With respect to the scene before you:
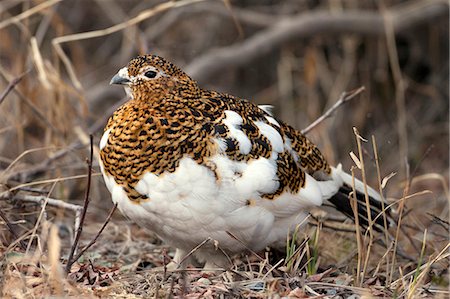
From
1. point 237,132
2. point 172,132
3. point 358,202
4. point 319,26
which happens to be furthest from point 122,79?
point 319,26

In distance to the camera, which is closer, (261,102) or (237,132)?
(237,132)

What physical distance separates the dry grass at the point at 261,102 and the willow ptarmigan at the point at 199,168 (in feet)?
0.52

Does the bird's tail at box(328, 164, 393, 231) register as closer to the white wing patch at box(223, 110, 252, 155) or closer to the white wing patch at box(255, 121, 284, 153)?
the white wing patch at box(255, 121, 284, 153)

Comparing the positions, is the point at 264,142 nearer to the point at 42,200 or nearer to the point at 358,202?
the point at 358,202

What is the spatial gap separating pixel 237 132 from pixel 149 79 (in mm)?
373

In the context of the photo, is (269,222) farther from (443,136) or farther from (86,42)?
(86,42)

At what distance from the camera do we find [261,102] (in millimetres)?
5906

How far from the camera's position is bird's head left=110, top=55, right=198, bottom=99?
282 cm

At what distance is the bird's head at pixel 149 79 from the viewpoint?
282 centimetres

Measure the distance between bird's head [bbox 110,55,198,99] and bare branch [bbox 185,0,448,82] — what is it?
2.16 m

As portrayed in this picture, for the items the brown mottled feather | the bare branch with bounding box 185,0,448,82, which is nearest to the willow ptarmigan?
the brown mottled feather

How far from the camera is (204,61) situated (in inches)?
196

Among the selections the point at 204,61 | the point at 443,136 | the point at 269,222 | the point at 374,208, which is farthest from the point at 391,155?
the point at 269,222

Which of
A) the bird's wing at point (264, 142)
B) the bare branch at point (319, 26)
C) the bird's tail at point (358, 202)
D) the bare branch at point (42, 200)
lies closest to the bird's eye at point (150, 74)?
the bird's wing at point (264, 142)
